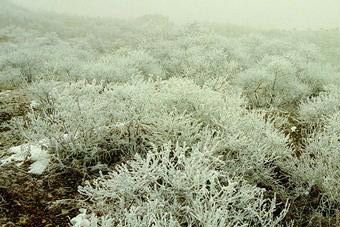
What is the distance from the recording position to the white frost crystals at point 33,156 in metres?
4.69

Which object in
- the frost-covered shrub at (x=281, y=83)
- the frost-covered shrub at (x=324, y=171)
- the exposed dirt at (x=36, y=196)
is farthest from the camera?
the frost-covered shrub at (x=281, y=83)

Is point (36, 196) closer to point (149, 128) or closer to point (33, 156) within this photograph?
point (33, 156)

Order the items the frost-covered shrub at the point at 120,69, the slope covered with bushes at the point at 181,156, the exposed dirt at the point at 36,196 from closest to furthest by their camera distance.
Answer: the slope covered with bushes at the point at 181,156, the exposed dirt at the point at 36,196, the frost-covered shrub at the point at 120,69

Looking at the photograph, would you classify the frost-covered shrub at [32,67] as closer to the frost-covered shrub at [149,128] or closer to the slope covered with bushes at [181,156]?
the slope covered with bushes at [181,156]

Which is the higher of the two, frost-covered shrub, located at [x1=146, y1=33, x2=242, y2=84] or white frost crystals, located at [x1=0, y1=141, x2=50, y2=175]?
white frost crystals, located at [x1=0, y1=141, x2=50, y2=175]

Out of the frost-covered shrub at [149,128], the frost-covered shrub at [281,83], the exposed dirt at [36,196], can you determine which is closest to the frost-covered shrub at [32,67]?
the frost-covered shrub at [281,83]

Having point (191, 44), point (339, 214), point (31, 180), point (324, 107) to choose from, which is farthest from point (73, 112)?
point (191, 44)

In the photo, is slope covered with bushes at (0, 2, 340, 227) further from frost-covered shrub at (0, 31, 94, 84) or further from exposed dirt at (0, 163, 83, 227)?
frost-covered shrub at (0, 31, 94, 84)

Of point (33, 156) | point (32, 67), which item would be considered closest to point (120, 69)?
point (32, 67)

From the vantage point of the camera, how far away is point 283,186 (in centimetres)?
457

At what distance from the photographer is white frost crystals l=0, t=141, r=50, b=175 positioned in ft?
15.4

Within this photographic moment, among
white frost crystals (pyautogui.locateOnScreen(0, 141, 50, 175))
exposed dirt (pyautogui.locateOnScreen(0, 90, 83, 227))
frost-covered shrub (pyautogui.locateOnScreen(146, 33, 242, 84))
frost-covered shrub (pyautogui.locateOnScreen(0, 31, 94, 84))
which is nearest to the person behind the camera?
exposed dirt (pyautogui.locateOnScreen(0, 90, 83, 227))

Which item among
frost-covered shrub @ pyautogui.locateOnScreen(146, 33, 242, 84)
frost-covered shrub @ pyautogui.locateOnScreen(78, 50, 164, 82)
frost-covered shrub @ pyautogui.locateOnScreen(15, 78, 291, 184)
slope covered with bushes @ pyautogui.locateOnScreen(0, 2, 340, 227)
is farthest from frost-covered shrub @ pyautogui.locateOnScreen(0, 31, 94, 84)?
frost-covered shrub @ pyautogui.locateOnScreen(15, 78, 291, 184)

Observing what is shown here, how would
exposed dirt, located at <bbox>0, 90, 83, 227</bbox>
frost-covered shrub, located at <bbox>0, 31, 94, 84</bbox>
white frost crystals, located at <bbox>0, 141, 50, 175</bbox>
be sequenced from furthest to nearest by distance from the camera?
frost-covered shrub, located at <bbox>0, 31, 94, 84</bbox>
white frost crystals, located at <bbox>0, 141, 50, 175</bbox>
exposed dirt, located at <bbox>0, 90, 83, 227</bbox>
